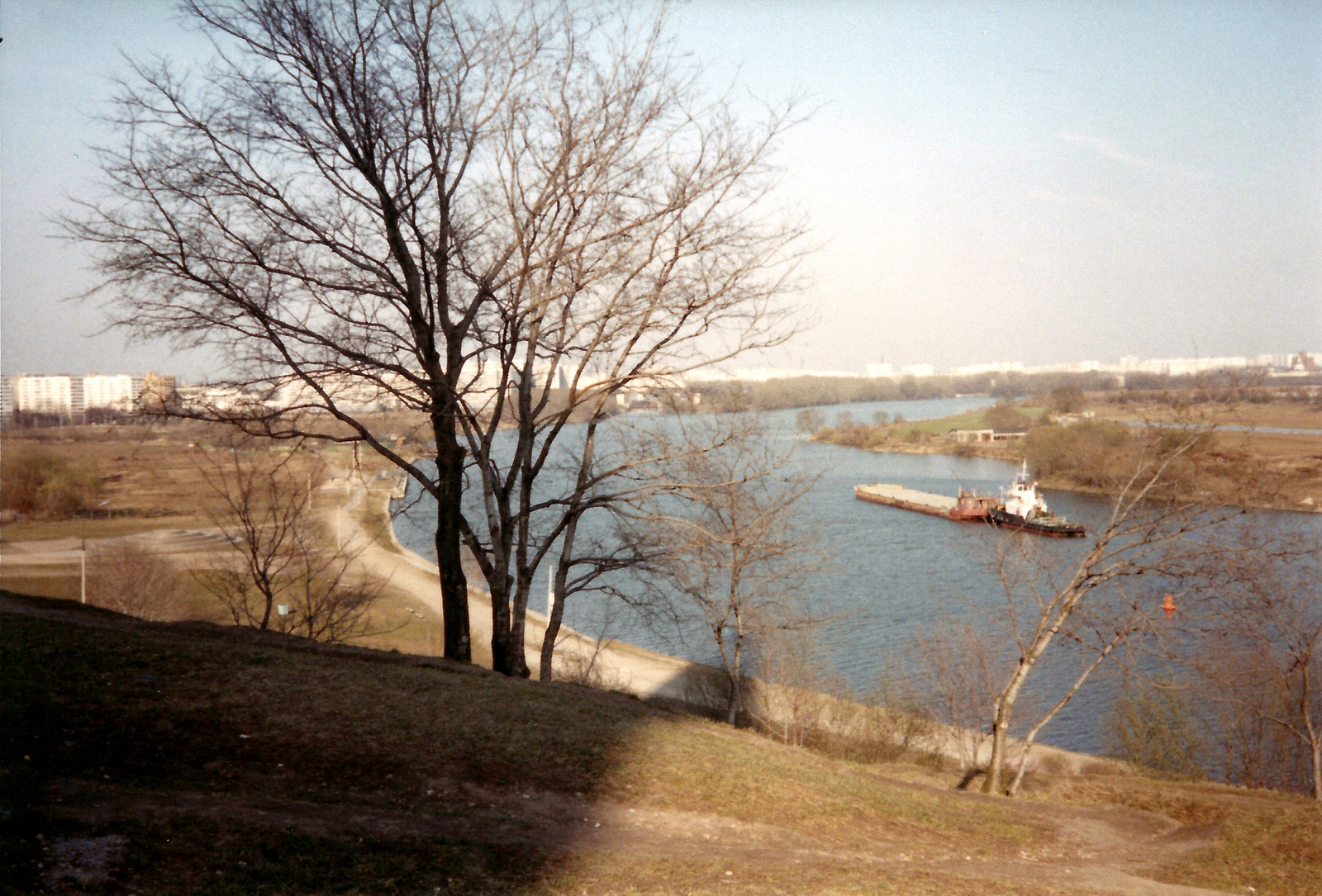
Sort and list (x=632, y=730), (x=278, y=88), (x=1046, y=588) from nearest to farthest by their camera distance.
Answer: (x=632, y=730) → (x=278, y=88) → (x=1046, y=588)

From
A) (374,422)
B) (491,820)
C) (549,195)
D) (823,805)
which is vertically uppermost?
(549,195)

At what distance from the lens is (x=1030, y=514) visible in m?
29.6

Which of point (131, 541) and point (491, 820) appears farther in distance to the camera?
point (131, 541)

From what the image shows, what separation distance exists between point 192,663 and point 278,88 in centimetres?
586

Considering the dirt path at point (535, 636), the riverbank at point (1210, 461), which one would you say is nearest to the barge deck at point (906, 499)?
the riverbank at point (1210, 461)

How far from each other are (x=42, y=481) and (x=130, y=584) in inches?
147

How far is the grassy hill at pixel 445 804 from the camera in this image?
3.96 m

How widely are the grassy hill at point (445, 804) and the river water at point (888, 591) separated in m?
4.21

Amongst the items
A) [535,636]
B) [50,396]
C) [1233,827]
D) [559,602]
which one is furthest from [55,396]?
Answer: [1233,827]

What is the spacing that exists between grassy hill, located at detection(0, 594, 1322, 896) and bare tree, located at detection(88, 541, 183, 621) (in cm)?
1650

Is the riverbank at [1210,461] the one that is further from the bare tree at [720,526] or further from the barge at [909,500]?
the barge at [909,500]

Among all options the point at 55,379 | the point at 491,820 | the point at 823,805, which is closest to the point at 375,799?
the point at 491,820

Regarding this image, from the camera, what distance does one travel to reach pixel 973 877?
17.5ft

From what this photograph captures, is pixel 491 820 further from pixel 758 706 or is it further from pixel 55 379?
pixel 55 379
